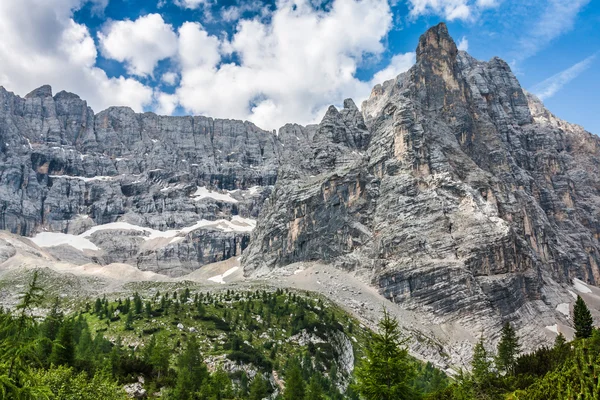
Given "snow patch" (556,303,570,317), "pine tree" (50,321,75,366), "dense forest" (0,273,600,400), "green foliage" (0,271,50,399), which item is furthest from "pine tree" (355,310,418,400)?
"snow patch" (556,303,570,317)

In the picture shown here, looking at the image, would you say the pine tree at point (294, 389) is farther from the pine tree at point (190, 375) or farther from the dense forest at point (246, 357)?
the pine tree at point (190, 375)

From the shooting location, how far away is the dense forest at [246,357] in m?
25.3

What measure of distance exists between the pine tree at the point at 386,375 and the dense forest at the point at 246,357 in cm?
7

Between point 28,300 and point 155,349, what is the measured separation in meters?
46.0

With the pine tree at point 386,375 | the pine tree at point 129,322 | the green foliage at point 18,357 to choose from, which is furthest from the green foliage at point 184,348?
the pine tree at point 386,375

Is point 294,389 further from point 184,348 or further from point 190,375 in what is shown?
point 184,348

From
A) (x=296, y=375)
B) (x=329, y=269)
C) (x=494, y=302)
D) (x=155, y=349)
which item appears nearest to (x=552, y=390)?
(x=296, y=375)

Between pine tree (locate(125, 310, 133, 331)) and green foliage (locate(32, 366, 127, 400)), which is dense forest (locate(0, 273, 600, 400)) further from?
pine tree (locate(125, 310, 133, 331))

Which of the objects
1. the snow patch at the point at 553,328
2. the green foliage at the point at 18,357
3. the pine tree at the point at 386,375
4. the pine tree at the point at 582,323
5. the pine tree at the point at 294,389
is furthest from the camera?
the snow patch at the point at 553,328

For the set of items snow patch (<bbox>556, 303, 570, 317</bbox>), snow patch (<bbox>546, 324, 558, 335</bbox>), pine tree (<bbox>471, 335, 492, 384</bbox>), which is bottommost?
snow patch (<bbox>546, 324, 558, 335</bbox>)

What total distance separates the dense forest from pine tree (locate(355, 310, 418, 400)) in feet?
0.23

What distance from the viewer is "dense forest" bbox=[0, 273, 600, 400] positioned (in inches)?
996

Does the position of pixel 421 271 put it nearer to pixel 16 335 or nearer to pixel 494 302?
pixel 494 302

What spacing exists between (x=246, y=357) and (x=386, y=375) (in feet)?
206
